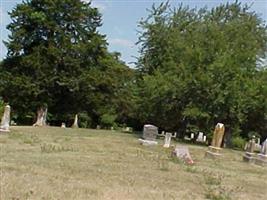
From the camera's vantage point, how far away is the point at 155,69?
47375 millimetres

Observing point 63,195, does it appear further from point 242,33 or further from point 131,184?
point 242,33

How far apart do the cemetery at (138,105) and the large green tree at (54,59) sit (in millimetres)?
98

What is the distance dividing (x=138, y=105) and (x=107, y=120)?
768 inches

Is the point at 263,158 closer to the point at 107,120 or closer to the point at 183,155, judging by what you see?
the point at 183,155

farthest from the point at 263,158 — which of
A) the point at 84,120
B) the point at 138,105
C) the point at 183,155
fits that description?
the point at 84,120

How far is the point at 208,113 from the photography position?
3362 cm

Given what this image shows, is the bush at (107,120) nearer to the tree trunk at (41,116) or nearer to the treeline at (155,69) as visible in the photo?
the treeline at (155,69)

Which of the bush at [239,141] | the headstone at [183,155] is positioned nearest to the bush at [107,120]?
the bush at [239,141]

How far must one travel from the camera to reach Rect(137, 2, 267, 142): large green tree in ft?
107

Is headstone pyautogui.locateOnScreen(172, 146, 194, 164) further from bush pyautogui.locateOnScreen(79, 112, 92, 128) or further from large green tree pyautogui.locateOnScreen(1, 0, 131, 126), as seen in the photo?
bush pyautogui.locateOnScreen(79, 112, 92, 128)

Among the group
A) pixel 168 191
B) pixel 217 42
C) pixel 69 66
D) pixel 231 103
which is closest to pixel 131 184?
pixel 168 191

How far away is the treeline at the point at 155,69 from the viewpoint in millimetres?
33375

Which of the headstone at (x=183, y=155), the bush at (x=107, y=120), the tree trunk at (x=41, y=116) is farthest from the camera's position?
the bush at (x=107, y=120)

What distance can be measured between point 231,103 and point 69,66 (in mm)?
16841
